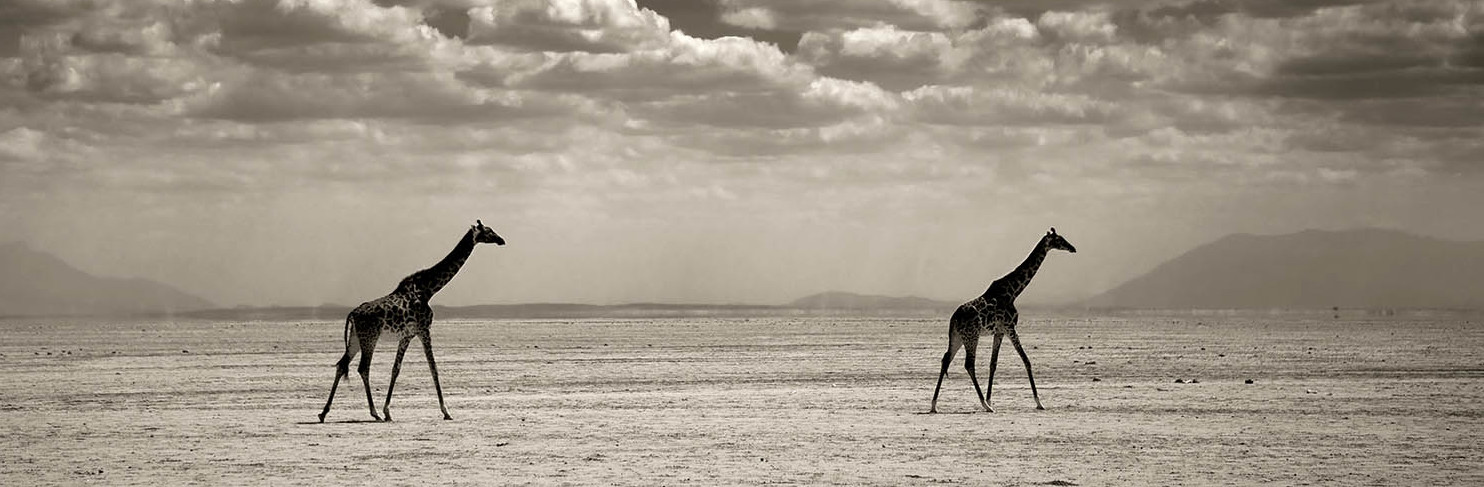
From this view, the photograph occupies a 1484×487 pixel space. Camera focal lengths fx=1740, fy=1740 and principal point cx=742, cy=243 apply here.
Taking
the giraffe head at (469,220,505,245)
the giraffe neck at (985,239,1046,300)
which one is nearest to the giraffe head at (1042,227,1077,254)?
the giraffe neck at (985,239,1046,300)

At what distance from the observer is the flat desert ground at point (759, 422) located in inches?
Answer: 666

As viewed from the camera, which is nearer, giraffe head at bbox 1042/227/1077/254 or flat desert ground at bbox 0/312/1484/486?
flat desert ground at bbox 0/312/1484/486

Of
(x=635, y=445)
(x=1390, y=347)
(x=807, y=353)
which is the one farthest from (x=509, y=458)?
(x=1390, y=347)

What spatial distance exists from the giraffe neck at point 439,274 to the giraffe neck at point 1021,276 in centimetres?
725

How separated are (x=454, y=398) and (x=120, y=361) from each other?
694 inches

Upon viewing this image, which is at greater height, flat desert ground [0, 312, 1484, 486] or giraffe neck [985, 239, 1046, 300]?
giraffe neck [985, 239, 1046, 300]

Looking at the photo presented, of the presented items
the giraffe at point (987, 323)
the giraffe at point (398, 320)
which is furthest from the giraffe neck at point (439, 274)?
the giraffe at point (987, 323)

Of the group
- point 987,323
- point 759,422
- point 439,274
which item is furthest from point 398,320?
point 987,323

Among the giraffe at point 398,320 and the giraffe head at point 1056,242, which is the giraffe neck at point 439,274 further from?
the giraffe head at point 1056,242

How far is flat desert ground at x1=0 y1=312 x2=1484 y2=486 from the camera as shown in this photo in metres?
16.9

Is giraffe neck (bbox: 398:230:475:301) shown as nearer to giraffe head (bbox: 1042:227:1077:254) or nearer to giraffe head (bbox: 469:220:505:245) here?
giraffe head (bbox: 469:220:505:245)

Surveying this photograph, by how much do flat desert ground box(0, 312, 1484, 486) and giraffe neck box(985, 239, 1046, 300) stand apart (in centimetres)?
163

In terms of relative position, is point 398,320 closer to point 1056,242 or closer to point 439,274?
point 439,274

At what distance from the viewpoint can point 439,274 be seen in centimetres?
2316
